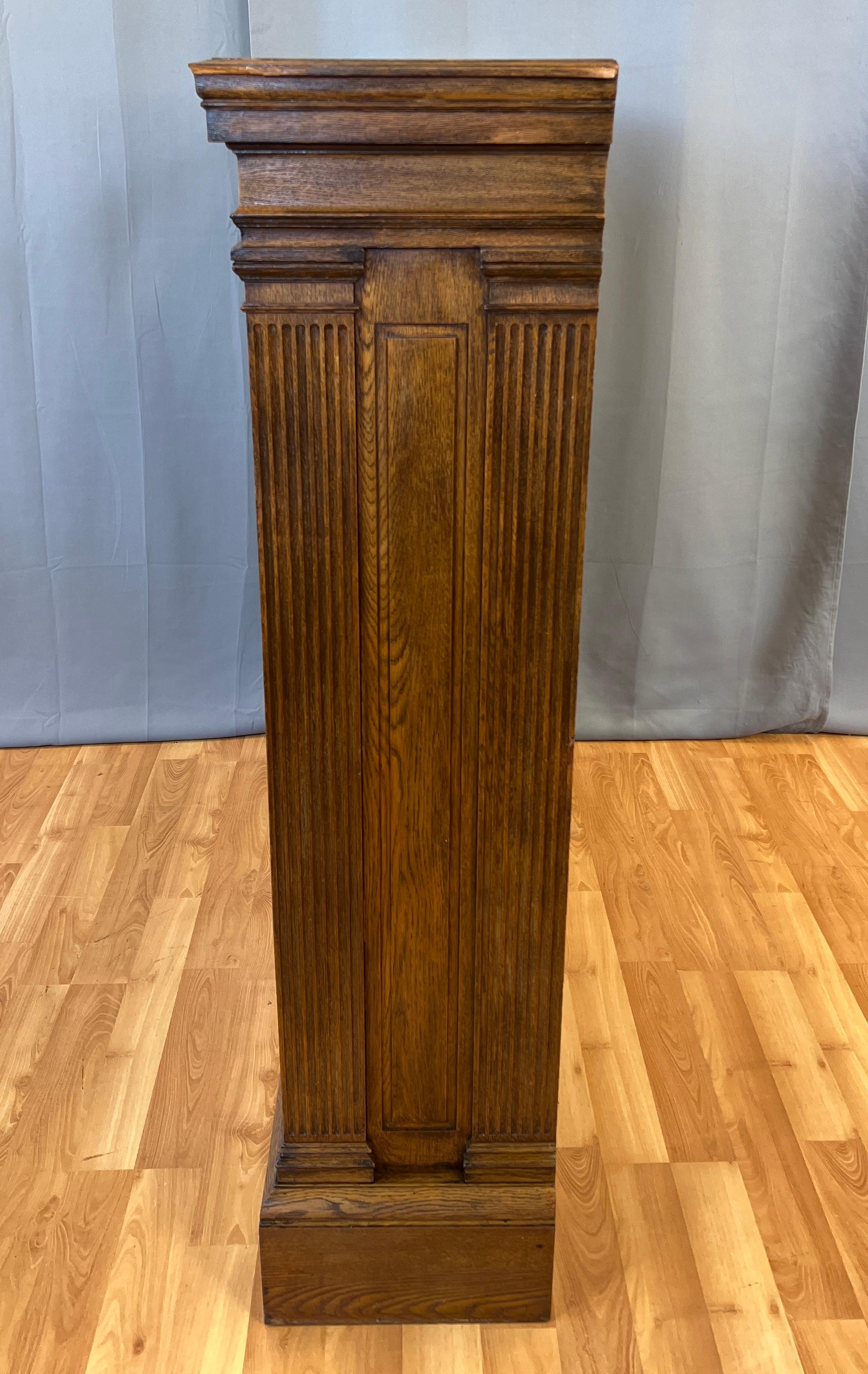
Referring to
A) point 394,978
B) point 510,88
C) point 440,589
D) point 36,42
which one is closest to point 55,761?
point 36,42

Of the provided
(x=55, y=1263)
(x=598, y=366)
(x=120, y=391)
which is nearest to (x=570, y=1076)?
(x=55, y=1263)

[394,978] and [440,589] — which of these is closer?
[440,589]

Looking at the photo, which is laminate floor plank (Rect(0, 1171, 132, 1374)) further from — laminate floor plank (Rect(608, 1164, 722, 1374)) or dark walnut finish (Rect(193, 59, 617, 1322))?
laminate floor plank (Rect(608, 1164, 722, 1374))

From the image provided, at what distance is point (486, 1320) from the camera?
1318 millimetres

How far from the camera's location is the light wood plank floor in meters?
1.30

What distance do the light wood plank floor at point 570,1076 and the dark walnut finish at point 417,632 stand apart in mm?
114

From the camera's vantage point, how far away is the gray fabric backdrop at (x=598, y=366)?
81.8 inches

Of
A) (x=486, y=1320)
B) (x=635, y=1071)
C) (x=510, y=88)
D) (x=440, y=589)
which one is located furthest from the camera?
(x=635, y=1071)

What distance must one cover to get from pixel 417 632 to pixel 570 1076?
2.62 ft

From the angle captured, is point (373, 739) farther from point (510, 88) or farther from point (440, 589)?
point (510, 88)

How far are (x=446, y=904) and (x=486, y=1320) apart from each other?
1.50ft

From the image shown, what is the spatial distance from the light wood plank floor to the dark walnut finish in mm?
114

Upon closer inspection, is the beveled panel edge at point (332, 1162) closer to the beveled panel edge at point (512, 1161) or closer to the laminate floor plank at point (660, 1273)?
the beveled panel edge at point (512, 1161)

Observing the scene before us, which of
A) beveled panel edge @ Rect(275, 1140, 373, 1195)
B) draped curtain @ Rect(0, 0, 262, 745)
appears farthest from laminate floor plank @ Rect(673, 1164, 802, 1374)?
draped curtain @ Rect(0, 0, 262, 745)
